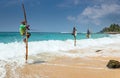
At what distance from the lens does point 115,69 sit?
11.1m

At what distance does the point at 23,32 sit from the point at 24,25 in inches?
17.9

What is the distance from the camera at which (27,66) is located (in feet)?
40.2

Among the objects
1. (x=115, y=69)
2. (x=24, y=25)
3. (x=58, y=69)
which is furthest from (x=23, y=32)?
(x=115, y=69)

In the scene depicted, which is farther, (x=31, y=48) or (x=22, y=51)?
(x=31, y=48)

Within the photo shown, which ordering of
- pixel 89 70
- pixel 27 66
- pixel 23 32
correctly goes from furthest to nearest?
pixel 23 32 → pixel 27 66 → pixel 89 70

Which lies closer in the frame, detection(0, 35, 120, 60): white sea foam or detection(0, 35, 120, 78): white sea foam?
detection(0, 35, 120, 78): white sea foam

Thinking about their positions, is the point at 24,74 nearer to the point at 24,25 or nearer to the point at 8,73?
the point at 8,73

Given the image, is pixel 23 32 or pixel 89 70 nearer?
pixel 89 70

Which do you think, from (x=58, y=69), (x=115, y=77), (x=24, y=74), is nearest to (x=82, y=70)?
(x=58, y=69)

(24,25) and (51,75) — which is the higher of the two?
(24,25)

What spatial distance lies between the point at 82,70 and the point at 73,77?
1.53m

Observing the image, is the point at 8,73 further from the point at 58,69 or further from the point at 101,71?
the point at 101,71

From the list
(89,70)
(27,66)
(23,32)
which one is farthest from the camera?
(23,32)

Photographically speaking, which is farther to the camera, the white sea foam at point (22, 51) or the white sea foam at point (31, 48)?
the white sea foam at point (31, 48)
